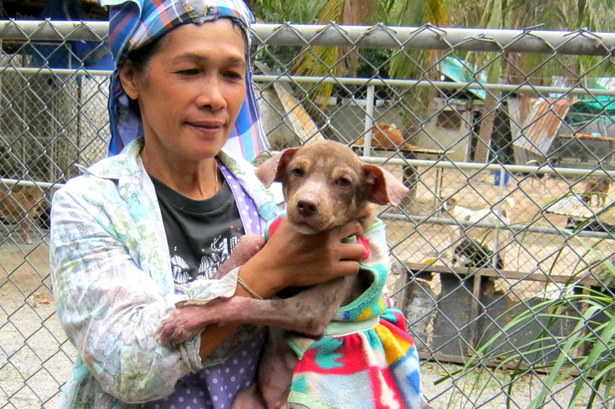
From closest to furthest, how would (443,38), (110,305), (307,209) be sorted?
1. (110,305)
2. (307,209)
3. (443,38)

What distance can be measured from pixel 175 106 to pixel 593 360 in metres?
1.53

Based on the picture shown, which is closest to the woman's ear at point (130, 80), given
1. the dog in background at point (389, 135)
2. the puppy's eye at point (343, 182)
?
the puppy's eye at point (343, 182)

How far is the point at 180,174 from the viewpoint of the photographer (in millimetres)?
1801

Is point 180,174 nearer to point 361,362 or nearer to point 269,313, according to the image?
point 269,313

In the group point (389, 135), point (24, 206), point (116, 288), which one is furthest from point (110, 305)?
point (24, 206)

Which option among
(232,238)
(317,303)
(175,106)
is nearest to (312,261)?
(317,303)

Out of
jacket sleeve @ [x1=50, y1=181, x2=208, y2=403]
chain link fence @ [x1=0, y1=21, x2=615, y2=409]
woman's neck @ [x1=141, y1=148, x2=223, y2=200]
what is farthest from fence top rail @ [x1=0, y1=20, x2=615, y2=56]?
jacket sleeve @ [x1=50, y1=181, x2=208, y2=403]

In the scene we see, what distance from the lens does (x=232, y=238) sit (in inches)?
71.2

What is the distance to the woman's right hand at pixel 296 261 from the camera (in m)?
1.56

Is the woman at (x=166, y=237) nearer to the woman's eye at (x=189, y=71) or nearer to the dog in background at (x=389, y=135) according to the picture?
the woman's eye at (x=189, y=71)

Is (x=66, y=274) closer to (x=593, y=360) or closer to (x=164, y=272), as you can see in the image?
(x=164, y=272)

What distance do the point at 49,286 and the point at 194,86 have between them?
5212mm

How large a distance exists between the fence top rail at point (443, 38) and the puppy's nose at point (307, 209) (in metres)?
0.98

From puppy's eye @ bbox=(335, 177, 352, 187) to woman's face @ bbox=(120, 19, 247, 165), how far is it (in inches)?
11.5
